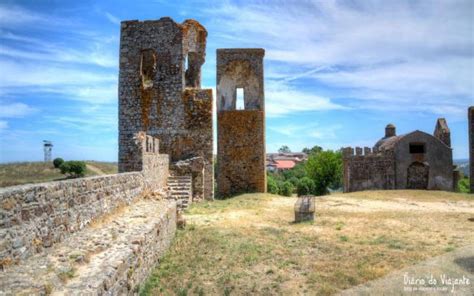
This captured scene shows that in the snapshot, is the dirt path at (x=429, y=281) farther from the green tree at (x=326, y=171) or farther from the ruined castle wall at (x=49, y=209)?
the green tree at (x=326, y=171)

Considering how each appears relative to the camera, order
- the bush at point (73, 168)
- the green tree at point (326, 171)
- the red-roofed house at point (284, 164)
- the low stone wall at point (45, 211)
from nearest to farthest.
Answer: the low stone wall at point (45, 211) < the bush at point (73, 168) < the green tree at point (326, 171) < the red-roofed house at point (284, 164)

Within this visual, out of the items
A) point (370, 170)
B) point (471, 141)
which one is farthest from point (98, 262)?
point (370, 170)

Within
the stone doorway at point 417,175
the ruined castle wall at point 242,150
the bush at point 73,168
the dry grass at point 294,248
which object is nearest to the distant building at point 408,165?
the stone doorway at point 417,175

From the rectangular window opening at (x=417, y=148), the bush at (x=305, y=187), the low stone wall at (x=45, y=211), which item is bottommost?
the bush at (x=305, y=187)

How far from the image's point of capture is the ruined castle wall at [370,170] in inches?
1101

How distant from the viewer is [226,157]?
20.0m

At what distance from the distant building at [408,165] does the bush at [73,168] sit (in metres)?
22.6

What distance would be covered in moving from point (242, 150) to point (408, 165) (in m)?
14.3

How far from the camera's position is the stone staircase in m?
14.4

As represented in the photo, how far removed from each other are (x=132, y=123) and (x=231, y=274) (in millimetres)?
12596

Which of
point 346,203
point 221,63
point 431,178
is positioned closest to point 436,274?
point 346,203

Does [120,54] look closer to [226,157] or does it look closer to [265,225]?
[226,157]

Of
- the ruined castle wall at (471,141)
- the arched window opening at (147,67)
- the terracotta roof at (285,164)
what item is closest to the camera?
the arched window opening at (147,67)

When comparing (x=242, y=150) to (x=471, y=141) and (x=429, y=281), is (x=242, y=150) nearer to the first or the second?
(x=429, y=281)
